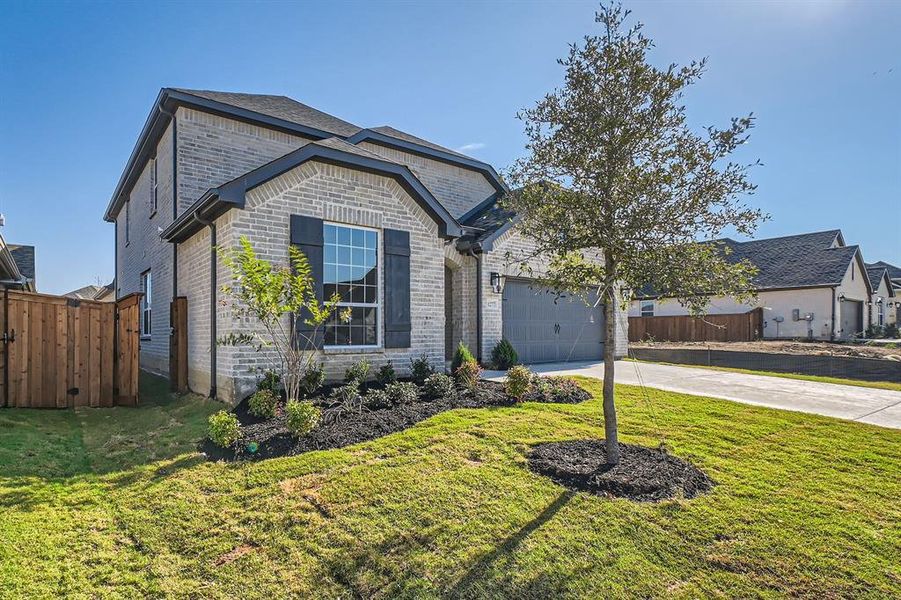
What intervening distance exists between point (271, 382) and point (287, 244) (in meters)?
2.38

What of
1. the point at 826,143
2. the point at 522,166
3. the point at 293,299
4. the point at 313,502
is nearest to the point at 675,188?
the point at 522,166

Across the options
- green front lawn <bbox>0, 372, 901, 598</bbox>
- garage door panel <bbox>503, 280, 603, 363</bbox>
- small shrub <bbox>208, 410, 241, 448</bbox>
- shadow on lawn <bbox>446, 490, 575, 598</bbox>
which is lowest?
shadow on lawn <bbox>446, 490, 575, 598</bbox>

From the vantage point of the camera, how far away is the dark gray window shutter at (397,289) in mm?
8766

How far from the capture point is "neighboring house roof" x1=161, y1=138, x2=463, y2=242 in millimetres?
7223

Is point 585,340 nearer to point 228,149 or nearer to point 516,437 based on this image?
point 516,437

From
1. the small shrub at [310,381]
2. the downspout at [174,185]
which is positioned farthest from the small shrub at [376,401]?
the downspout at [174,185]

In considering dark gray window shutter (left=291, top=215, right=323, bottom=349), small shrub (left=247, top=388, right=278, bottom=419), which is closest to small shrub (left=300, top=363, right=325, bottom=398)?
dark gray window shutter (left=291, top=215, right=323, bottom=349)

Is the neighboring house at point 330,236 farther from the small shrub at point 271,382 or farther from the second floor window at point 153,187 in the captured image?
the small shrub at point 271,382

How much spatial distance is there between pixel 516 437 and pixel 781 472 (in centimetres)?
279

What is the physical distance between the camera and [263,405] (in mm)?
6242

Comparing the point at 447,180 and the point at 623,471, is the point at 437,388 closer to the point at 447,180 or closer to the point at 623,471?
the point at 623,471

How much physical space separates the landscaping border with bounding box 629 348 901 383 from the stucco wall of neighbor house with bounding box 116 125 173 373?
1168 centimetres

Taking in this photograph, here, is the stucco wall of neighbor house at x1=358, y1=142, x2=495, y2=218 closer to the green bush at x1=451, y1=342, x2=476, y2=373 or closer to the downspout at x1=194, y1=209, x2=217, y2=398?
the green bush at x1=451, y1=342, x2=476, y2=373

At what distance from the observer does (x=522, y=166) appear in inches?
197
